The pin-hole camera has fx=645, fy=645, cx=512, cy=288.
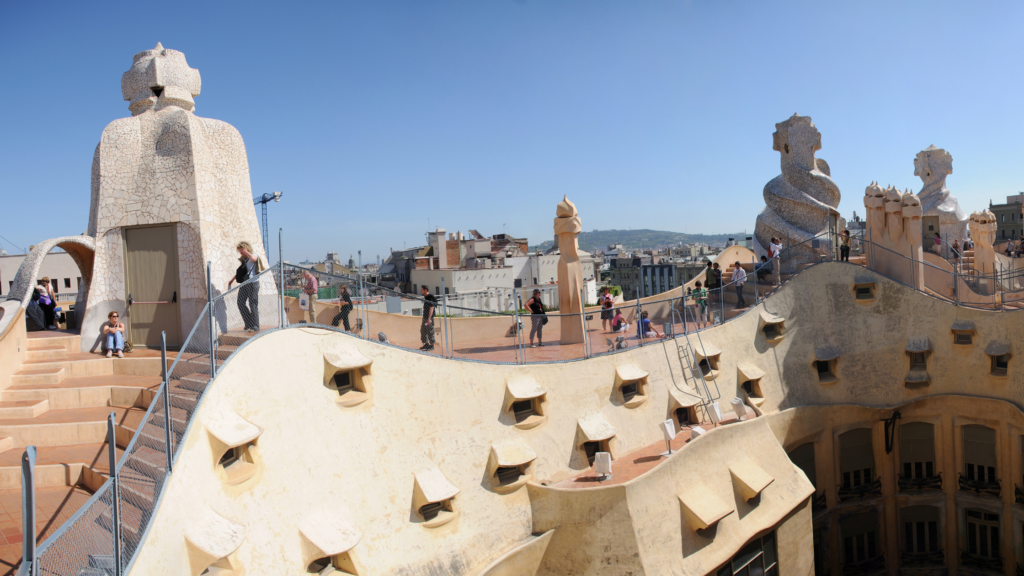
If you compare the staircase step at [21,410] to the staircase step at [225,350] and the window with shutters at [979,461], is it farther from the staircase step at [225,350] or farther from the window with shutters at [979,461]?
the window with shutters at [979,461]

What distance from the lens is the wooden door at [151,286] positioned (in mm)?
13016

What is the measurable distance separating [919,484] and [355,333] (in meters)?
17.5

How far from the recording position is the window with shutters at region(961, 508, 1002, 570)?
18.2 meters

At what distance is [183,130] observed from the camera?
12844mm

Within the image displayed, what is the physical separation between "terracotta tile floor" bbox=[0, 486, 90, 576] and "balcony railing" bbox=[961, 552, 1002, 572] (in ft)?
71.9

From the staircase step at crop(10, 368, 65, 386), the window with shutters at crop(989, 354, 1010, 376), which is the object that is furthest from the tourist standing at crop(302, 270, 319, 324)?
the window with shutters at crop(989, 354, 1010, 376)

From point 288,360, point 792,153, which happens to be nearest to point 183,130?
point 288,360

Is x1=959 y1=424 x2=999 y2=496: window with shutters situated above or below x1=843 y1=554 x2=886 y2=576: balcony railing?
above

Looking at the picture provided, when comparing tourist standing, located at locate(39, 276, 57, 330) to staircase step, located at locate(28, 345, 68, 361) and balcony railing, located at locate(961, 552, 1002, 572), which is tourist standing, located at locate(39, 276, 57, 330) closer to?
staircase step, located at locate(28, 345, 68, 361)

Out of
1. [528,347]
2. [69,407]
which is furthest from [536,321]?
[69,407]

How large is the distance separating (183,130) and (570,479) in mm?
10295

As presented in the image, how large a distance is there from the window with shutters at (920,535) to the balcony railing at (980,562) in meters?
0.59

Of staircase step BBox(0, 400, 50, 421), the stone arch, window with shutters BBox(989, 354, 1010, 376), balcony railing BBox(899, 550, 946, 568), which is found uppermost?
the stone arch

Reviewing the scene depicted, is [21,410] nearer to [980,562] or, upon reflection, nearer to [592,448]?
[592,448]
